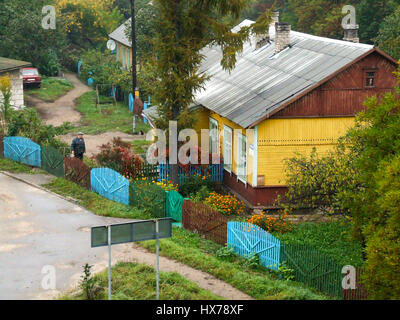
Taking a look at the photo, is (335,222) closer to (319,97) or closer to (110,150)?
(319,97)

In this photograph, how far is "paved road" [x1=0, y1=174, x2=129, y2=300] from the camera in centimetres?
1446

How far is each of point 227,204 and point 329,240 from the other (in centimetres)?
352

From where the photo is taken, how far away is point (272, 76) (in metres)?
23.2

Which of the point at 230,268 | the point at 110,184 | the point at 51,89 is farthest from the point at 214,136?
the point at 51,89

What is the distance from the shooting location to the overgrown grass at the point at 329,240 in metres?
17.1

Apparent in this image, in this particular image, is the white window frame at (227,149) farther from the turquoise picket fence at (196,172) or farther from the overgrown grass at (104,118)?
the overgrown grass at (104,118)

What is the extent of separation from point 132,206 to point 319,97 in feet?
22.7

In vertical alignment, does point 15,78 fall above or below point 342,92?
above

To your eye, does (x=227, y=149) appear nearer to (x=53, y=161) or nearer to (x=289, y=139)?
(x=289, y=139)

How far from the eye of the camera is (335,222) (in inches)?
799

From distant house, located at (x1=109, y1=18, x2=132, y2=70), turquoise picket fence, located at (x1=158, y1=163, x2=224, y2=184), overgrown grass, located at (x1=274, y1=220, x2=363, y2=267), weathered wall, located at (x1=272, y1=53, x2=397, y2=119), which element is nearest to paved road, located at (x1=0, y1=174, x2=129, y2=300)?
turquoise picket fence, located at (x1=158, y1=163, x2=224, y2=184)

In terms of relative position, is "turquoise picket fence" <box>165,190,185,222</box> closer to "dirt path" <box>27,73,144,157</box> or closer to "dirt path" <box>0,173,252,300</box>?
"dirt path" <box>0,173,252,300</box>

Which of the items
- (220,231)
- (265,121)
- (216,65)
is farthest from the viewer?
(216,65)

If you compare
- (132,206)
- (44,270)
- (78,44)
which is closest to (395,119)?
(44,270)
